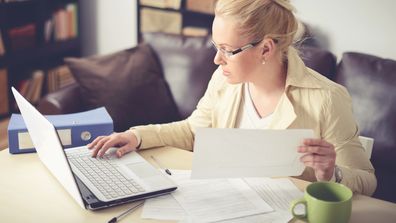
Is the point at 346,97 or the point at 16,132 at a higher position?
the point at 346,97

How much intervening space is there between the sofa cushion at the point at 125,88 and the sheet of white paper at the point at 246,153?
127 centimetres

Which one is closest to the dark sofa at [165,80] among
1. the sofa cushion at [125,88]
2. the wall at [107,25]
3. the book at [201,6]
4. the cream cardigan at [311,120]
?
the sofa cushion at [125,88]

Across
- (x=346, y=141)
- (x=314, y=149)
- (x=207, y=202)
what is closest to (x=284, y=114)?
(x=346, y=141)

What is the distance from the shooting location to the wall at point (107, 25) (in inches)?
141

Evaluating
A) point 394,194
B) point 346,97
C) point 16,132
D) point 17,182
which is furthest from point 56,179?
point 394,194

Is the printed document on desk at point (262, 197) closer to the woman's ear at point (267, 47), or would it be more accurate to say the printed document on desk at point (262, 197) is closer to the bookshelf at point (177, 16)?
the woman's ear at point (267, 47)

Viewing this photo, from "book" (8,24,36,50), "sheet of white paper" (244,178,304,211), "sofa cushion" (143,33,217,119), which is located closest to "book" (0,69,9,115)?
"book" (8,24,36,50)

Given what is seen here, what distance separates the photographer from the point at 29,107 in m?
1.25

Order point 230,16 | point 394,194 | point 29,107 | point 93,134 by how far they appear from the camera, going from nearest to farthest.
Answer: point 29,107 < point 230,16 < point 93,134 < point 394,194

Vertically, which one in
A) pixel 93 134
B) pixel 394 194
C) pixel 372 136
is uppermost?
pixel 93 134

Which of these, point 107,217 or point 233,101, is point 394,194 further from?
point 107,217

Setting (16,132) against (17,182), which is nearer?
(17,182)

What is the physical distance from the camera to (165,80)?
2.64 m

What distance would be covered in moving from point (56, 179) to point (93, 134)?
0.79 feet
